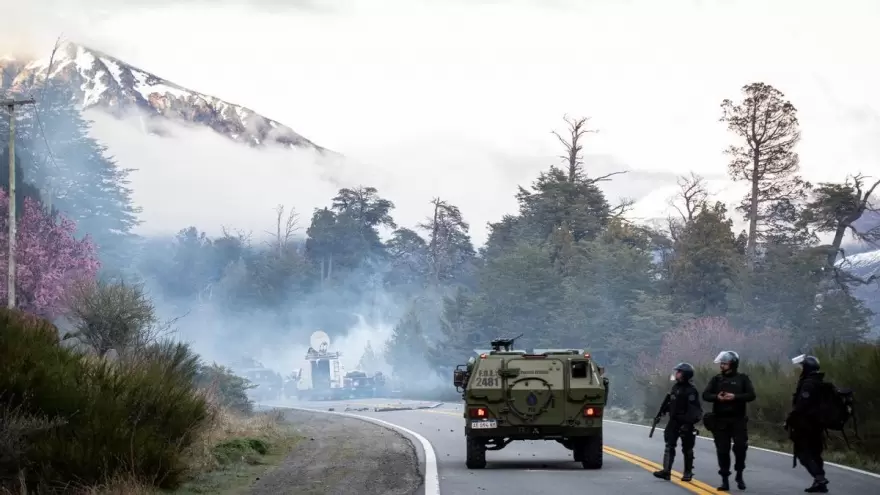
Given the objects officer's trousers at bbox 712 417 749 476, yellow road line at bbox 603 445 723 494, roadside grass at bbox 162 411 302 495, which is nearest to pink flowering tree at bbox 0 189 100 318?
roadside grass at bbox 162 411 302 495

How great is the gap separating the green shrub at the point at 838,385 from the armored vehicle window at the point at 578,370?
16.8 feet

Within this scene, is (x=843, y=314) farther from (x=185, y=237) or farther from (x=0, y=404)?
(x=185, y=237)

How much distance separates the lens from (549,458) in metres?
22.7

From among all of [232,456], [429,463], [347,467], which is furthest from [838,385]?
[232,456]

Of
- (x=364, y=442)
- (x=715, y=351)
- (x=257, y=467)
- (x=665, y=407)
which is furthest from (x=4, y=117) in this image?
(x=665, y=407)

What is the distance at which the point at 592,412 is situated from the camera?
19.7 metres

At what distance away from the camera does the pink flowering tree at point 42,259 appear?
4881cm

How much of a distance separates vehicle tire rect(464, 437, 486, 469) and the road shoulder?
935 millimetres

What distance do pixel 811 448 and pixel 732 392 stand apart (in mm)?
1301

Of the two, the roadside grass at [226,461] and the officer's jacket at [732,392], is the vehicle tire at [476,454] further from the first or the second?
the officer's jacket at [732,392]

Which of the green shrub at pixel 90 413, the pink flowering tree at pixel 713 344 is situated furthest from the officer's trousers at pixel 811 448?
the pink flowering tree at pixel 713 344

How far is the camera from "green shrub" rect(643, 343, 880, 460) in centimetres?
2239

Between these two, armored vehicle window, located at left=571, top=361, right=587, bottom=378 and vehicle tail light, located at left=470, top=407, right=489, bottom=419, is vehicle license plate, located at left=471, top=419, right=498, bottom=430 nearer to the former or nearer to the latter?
vehicle tail light, located at left=470, top=407, right=489, bottom=419

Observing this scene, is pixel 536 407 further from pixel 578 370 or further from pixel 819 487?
pixel 819 487
